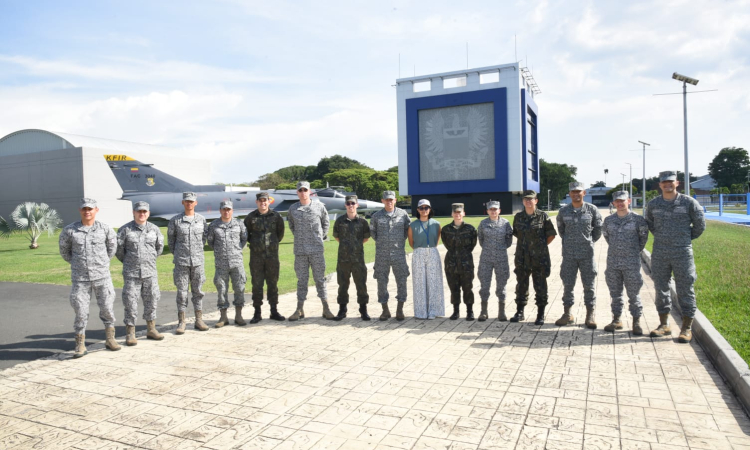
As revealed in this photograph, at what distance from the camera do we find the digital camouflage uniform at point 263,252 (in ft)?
24.3

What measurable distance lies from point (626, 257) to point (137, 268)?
21.2 ft

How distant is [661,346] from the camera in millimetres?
5645

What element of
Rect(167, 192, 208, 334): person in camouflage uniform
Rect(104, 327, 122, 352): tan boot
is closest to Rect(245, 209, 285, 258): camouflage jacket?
Rect(167, 192, 208, 334): person in camouflage uniform

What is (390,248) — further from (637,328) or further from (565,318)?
(637,328)

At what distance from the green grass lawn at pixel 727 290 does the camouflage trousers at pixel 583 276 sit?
1.49 metres

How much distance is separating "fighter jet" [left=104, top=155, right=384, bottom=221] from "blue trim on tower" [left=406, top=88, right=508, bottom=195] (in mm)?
30043

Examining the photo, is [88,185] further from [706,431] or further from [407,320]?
[706,431]

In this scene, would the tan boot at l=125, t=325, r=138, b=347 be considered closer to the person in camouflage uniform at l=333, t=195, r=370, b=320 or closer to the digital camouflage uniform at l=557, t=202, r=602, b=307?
the person in camouflage uniform at l=333, t=195, r=370, b=320

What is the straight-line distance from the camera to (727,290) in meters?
7.98

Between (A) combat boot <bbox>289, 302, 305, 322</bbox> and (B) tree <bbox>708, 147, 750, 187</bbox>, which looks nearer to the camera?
(A) combat boot <bbox>289, 302, 305, 322</bbox>

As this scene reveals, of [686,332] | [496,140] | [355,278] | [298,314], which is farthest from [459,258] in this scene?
[496,140]

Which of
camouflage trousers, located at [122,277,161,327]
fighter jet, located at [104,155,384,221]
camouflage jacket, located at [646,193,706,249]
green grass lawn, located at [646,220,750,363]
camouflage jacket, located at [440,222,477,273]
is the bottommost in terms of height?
→ green grass lawn, located at [646,220,750,363]

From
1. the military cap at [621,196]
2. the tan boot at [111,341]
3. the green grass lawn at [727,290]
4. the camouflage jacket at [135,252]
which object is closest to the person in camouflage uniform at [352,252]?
the camouflage jacket at [135,252]

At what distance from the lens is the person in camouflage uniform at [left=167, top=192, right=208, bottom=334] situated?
682 cm
